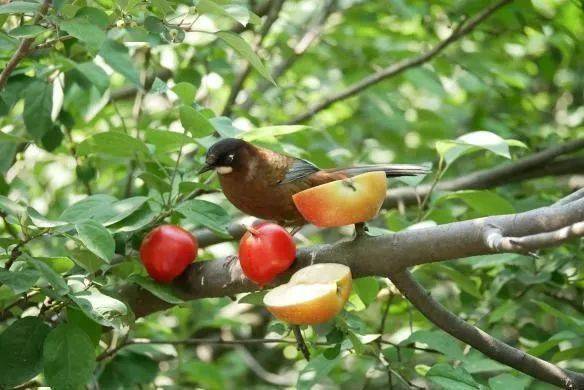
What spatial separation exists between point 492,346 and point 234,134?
107 cm

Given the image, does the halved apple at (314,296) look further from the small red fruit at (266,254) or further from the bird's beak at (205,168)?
the bird's beak at (205,168)

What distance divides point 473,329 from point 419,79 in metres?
2.43

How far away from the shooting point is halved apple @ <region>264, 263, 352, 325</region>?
6.88 ft

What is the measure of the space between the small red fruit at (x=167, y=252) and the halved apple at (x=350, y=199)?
1.83 feet

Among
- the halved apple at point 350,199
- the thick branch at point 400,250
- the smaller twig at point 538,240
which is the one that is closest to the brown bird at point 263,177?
the thick branch at point 400,250

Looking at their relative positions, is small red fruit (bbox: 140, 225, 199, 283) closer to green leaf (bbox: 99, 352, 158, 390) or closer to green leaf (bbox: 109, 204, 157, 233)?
green leaf (bbox: 109, 204, 157, 233)

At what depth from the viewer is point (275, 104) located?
16.0ft

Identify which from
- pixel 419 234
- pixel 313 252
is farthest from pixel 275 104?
pixel 419 234

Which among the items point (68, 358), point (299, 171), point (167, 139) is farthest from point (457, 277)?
point (68, 358)

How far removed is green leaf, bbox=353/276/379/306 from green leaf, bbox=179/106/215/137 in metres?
0.68

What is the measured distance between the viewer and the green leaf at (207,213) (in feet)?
8.52

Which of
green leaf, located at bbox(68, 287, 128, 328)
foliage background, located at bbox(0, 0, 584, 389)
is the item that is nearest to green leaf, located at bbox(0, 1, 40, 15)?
foliage background, located at bbox(0, 0, 584, 389)

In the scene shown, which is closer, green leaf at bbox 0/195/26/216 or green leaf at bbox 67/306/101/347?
green leaf at bbox 0/195/26/216

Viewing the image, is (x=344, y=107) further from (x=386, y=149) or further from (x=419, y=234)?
(x=419, y=234)
